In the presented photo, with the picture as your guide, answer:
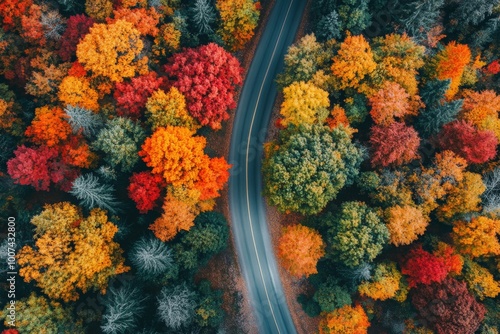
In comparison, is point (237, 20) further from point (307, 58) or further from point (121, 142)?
point (121, 142)

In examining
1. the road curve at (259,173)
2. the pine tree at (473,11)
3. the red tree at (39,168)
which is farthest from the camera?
the road curve at (259,173)

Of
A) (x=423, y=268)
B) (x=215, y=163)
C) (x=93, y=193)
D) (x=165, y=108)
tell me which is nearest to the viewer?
(x=93, y=193)

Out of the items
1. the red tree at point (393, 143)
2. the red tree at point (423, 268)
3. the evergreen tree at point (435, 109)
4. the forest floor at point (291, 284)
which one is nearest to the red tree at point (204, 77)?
the forest floor at point (291, 284)

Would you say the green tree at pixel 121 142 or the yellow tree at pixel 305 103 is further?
the yellow tree at pixel 305 103

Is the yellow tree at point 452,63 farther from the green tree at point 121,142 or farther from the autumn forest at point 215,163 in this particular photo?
the green tree at point 121,142

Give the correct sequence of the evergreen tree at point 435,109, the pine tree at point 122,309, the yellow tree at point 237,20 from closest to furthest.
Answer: the pine tree at point 122,309, the evergreen tree at point 435,109, the yellow tree at point 237,20

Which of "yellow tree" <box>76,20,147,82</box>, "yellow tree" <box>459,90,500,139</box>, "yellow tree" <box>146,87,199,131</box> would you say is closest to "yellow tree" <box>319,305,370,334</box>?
"yellow tree" <box>459,90,500,139</box>

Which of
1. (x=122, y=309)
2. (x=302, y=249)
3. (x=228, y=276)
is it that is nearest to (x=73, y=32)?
(x=122, y=309)
